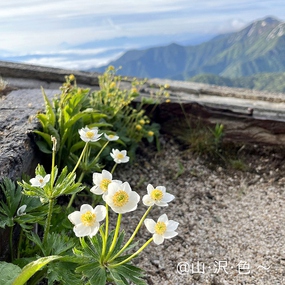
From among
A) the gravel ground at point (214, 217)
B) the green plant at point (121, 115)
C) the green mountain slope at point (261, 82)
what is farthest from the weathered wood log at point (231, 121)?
the green mountain slope at point (261, 82)

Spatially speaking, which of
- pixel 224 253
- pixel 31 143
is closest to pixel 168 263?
pixel 224 253

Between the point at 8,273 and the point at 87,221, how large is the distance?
0.39 metres

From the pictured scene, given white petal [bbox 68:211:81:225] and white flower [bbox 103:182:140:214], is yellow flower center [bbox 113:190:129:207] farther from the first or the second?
white petal [bbox 68:211:81:225]

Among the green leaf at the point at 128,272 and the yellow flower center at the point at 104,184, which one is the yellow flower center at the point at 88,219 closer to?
the yellow flower center at the point at 104,184

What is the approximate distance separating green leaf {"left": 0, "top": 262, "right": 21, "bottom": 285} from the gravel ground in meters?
1.04

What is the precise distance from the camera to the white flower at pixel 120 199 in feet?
4.79

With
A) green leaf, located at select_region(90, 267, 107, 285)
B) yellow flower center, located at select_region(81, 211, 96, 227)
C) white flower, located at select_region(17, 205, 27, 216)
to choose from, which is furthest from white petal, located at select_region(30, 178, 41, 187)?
green leaf, located at select_region(90, 267, 107, 285)

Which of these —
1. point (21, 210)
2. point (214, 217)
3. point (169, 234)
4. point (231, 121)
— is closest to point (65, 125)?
point (21, 210)

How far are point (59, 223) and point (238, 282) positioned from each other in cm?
115

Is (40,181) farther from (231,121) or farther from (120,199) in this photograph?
(231,121)

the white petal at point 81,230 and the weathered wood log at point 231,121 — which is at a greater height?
the white petal at point 81,230

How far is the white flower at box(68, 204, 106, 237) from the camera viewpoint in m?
1.45

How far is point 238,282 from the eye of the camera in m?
2.41

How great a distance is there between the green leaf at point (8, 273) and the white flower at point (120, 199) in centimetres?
47
